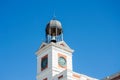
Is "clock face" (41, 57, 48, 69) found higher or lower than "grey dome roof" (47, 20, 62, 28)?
lower

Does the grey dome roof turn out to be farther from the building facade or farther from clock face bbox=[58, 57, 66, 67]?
clock face bbox=[58, 57, 66, 67]

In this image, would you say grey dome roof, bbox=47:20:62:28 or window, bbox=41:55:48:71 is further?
grey dome roof, bbox=47:20:62:28

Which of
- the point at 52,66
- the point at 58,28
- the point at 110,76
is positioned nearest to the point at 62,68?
the point at 52,66

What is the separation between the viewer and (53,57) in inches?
2901

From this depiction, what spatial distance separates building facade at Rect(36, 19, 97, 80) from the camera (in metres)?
73.0

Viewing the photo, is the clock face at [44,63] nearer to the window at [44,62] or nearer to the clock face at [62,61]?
the window at [44,62]

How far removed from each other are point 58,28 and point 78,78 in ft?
44.3

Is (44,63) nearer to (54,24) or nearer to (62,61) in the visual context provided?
(62,61)

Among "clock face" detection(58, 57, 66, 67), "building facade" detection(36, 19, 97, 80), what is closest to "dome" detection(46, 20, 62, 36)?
"building facade" detection(36, 19, 97, 80)

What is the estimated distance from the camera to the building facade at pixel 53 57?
240ft

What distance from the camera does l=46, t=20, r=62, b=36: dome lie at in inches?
3113

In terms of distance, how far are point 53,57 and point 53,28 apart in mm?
7554

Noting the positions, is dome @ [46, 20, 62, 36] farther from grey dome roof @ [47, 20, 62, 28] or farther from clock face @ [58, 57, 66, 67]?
clock face @ [58, 57, 66, 67]

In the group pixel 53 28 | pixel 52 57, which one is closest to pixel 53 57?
pixel 52 57
